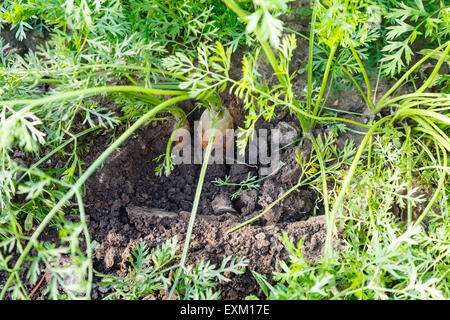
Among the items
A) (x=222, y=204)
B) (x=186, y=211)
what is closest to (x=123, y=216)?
(x=186, y=211)

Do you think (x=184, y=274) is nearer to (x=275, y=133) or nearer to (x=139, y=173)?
(x=139, y=173)

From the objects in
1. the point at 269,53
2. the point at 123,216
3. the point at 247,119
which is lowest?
the point at 123,216

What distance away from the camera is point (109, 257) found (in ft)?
3.64

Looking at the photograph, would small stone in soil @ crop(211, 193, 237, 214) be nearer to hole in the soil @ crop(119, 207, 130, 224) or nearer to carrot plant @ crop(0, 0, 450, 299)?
carrot plant @ crop(0, 0, 450, 299)

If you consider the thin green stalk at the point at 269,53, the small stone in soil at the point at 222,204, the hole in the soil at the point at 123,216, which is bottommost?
the hole in the soil at the point at 123,216

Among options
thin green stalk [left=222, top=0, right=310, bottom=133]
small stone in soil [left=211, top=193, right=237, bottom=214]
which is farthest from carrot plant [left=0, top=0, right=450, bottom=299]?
small stone in soil [left=211, top=193, right=237, bottom=214]

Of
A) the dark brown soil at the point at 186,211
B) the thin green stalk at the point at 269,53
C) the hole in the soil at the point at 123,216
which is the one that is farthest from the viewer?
the hole in the soil at the point at 123,216

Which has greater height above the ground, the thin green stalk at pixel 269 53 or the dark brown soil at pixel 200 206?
the thin green stalk at pixel 269 53

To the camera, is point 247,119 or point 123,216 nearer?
point 247,119

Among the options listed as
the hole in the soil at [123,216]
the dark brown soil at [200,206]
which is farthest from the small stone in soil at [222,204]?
the hole in the soil at [123,216]

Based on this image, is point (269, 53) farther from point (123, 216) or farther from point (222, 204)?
point (123, 216)

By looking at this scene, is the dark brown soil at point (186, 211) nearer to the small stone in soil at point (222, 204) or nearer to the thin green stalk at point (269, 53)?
the small stone in soil at point (222, 204)

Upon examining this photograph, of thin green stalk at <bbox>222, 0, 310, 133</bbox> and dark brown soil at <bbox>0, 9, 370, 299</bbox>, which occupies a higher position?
thin green stalk at <bbox>222, 0, 310, 133</bbox>

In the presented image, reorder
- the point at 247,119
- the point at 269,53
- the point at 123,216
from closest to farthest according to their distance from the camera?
1. the point at 269,53
2. the point at 247,119
3. the point at 123,216
